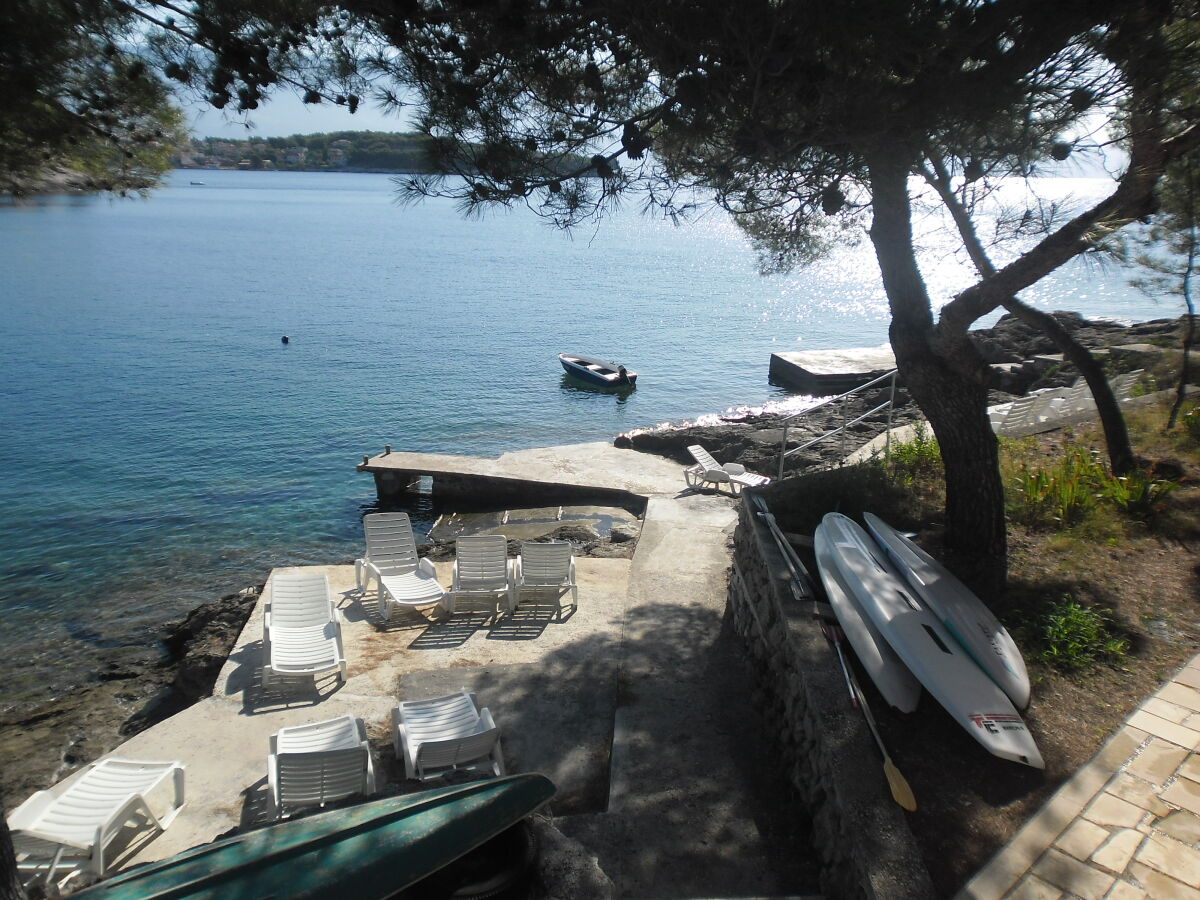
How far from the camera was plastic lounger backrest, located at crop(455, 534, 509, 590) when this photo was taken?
944cm

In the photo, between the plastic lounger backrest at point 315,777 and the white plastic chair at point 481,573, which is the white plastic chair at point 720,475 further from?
the plastic lounger backrest at point 315,777

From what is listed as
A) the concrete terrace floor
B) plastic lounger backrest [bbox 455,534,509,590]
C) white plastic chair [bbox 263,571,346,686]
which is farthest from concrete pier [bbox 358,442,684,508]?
white plastic chair [bbox 263,571,346,686]

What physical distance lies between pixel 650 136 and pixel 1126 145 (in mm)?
5318

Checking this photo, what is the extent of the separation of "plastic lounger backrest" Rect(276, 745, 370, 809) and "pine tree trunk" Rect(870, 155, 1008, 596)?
4.96 meters

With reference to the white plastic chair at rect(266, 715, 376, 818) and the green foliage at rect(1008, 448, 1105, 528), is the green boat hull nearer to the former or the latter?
the white plastic chair at rect(266, 715, 376, 818)

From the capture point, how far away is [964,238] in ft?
31.2

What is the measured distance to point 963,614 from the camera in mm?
5598

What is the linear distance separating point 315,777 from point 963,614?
4649 mm

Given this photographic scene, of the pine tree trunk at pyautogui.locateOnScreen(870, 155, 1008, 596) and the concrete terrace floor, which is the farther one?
the pine tree trunk at pyautogui.locateOnScreen(870, 155, 1008, 596)

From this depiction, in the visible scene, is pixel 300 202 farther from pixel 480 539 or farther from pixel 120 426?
pixel 480 539

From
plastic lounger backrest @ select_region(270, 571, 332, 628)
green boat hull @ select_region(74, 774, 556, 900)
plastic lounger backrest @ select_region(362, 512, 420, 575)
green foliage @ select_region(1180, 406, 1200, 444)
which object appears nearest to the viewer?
green boat hull @ select_region(74, 774, 556, 900)

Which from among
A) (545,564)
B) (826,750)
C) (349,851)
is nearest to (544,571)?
(545,564)

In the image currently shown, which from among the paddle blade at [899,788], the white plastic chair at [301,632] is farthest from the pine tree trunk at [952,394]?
the white plastic chair at [301,632]

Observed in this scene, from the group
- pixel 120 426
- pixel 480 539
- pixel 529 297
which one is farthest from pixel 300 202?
pixel 480 539
